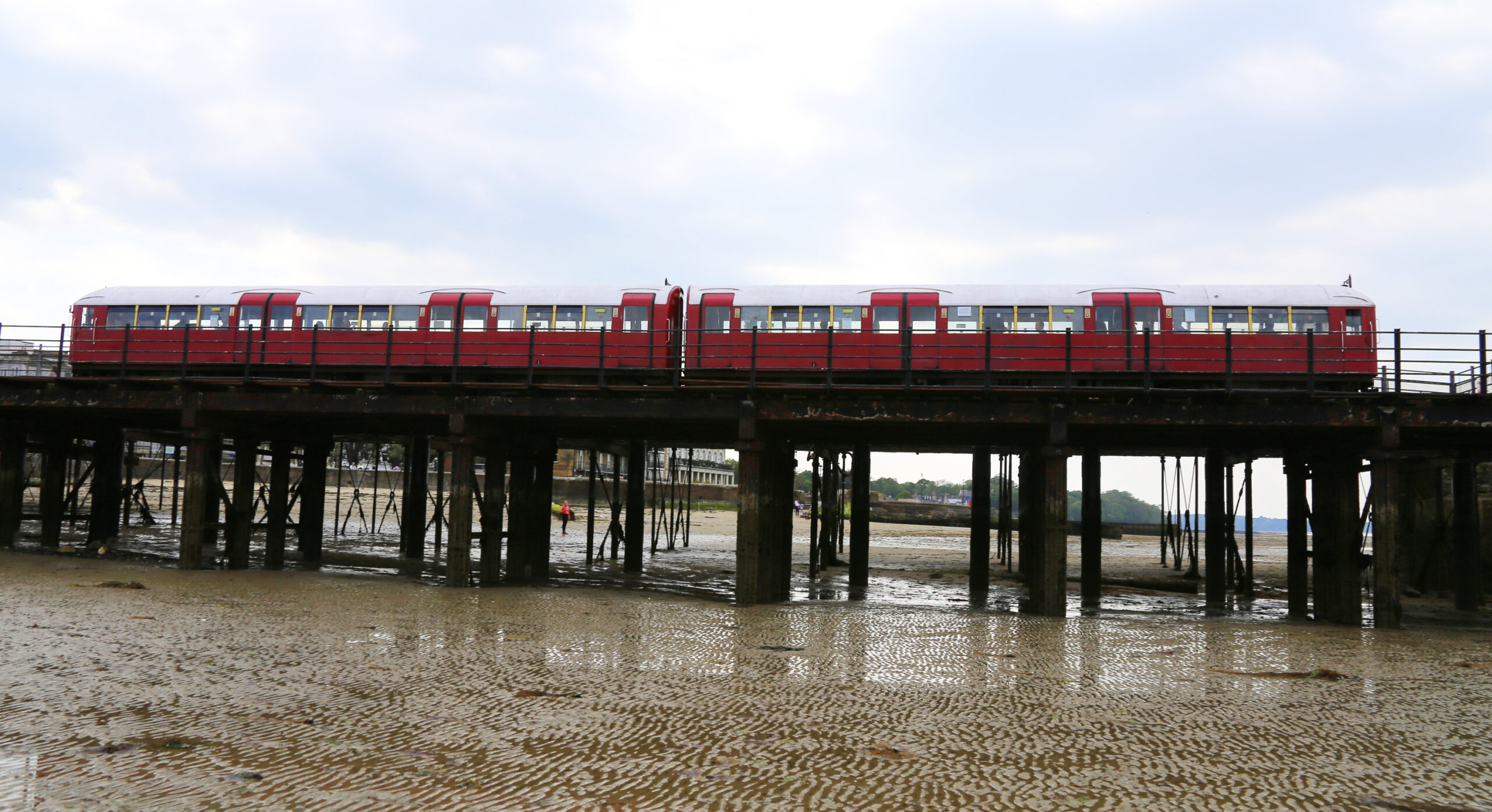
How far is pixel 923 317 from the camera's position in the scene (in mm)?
21312

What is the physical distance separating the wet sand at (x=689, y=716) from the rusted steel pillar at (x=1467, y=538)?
7.49m

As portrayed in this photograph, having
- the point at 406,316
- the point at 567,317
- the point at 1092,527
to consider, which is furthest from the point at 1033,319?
the point at 406,316

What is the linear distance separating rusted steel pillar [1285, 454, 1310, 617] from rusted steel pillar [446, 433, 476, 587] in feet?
54.2

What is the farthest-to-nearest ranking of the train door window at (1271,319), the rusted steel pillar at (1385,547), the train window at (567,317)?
the train window at (567,317), the train door window at (1271,319), the rusted steel pillar at (1385,547)

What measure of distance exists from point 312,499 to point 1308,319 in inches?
956

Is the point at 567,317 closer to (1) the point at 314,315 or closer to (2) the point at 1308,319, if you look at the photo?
(1) the point at 314,315

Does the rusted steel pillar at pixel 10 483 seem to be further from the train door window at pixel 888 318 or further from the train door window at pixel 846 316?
the train door window at pixel 888 318

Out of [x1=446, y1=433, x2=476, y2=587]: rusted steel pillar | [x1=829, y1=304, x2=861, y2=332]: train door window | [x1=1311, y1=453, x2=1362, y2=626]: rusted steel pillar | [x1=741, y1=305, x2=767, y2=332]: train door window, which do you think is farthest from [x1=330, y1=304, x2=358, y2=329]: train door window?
[x1=1311, y1=453, x2=1362, y2=626]: rusted steel pillar

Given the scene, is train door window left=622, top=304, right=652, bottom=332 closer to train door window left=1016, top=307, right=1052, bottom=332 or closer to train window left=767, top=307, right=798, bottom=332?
train window left=767, top=307, right=798, bottom=332

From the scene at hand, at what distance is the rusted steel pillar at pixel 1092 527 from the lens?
72.6ft

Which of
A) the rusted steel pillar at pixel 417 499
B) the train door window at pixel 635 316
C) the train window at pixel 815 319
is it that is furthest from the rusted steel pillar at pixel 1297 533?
the rusted steel pillar at pixel 417 499

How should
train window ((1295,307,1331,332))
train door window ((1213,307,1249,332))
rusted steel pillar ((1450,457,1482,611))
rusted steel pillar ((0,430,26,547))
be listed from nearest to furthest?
rusted steel pillar ((1450,457,1482,611)) < train window ((1295,307,1331,332)) < train door window ((1213,307,1249,332)) < rusted steel pillar ((0,430,26,547))

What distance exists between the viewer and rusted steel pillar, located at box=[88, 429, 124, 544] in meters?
26.4

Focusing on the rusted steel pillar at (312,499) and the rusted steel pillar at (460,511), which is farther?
the rusted steel pillar at (312,499)
